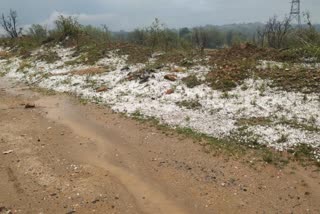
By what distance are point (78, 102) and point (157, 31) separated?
1014cm

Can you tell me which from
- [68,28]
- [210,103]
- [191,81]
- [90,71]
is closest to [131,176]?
[210,103]

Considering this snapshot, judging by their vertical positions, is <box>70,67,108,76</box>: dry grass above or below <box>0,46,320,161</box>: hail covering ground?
above

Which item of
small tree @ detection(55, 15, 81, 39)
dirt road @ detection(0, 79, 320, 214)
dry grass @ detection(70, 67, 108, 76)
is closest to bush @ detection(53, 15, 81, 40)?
small tree @ detection(55, 15, 81, 39)

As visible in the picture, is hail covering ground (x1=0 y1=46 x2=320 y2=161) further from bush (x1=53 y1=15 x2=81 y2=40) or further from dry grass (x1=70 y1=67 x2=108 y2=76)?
bush (x1=53 y1=15 x2=81 y2=40)

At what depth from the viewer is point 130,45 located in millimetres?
19828

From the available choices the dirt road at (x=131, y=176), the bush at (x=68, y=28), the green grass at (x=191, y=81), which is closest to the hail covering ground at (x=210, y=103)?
the green grass at (x=191, y=81)

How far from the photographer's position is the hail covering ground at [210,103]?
341 inches

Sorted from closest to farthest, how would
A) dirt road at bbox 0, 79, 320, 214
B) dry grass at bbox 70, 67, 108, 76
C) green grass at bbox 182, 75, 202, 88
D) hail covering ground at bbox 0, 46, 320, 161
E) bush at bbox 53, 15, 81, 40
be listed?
dirt road at bbox 0, 79, 320, 214, hail covering ground at bbox 0, 46, 320, 161, green grass at bbox 182, 75, 202, 88, dry grass at bbox 70, 67, 108, 76, bush at bbox 53, 15, 81, 40

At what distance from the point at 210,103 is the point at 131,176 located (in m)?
4.41

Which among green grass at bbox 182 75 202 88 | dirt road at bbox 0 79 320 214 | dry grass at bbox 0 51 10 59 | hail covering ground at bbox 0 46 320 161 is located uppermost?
dry grass at bbox 0 51 10 59

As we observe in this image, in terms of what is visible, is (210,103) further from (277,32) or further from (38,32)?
(38,32)

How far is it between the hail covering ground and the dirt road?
98cm

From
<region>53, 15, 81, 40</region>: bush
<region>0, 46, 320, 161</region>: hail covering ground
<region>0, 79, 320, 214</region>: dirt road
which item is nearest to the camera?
<region>0, 79, 320, 214</region>: dirt road

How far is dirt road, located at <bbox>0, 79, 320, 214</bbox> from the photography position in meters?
6.21
